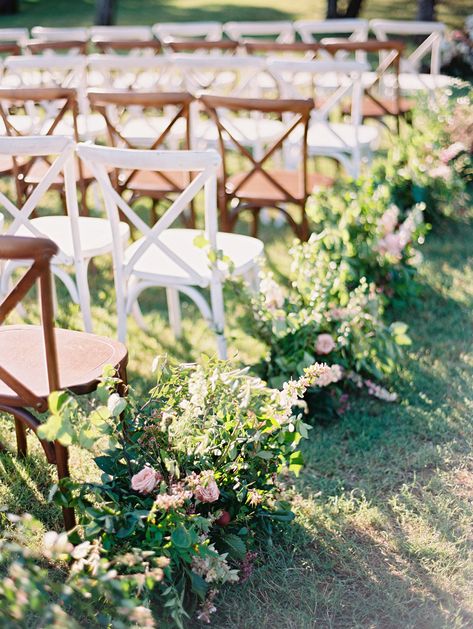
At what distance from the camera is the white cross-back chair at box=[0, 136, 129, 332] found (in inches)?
134

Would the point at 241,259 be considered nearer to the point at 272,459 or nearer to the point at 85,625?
the point at 272,459

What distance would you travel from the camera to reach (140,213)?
22.3 feet

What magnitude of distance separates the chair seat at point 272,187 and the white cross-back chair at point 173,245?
615mm

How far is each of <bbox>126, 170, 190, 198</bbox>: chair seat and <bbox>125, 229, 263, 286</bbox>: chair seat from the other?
0.68 meters

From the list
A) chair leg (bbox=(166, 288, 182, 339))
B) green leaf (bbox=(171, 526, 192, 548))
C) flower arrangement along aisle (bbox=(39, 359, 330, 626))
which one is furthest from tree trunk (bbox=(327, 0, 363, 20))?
green leaf (bbox=(171, 526, 192, 548))

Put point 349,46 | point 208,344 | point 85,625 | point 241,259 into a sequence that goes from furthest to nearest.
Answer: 1. point 349,46
2. point 208,344
3. point 241,259
4. point 85,625

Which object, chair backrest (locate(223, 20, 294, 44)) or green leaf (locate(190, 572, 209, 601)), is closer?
green leaf (locate(190, 572, 209, 601))

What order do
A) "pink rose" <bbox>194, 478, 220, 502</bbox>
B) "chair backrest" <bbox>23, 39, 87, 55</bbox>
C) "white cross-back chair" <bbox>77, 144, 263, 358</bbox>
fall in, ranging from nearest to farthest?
1. "pink rose" <bbox>194, 478, 220, 502</bbox>
2. "white cross-back chair" <bbox>77, 144, 263, 358</bbox>
3. "chair backrest" <bbox>23, 39, 87, 55</bbox>

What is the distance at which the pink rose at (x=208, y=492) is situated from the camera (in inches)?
103

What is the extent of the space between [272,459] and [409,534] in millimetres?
587

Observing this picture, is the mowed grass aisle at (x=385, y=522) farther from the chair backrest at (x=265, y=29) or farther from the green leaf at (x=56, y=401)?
the chair backrest at (x=265, y=29)

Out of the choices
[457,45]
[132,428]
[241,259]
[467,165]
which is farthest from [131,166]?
[457,45]

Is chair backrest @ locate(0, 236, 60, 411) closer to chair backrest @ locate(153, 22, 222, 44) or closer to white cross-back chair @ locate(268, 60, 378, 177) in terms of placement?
white cross-back chair @ locate(268, 60, 378, 177)

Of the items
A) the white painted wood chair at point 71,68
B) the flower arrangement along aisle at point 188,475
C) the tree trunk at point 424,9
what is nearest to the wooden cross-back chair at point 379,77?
A: the white painted wood chair at point 71,68
